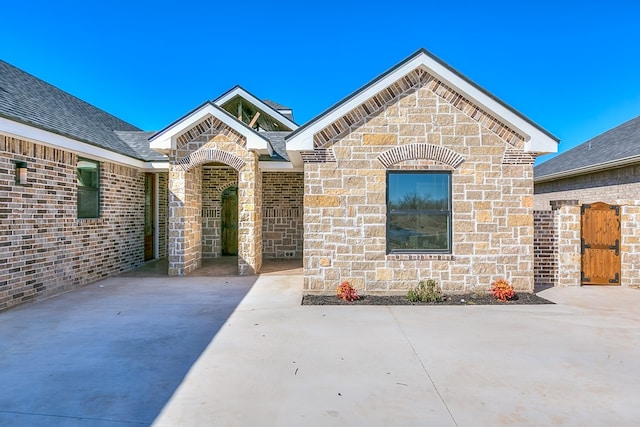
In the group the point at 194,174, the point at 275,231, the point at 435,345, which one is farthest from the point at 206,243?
the point at 435,345

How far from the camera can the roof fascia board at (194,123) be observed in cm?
934

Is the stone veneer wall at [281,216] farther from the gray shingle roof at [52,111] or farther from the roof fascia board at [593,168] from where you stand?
the roof fascia board at [593,168]

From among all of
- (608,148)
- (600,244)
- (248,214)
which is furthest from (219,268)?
(608,148)

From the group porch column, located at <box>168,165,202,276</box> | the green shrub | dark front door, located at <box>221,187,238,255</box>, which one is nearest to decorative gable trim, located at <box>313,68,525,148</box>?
the green shrub

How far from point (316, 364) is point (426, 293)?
146 inches

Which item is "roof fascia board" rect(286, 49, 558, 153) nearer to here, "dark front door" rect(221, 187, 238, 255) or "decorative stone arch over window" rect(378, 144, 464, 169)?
"decorative stone arch over window" rect(378, 144, 464, 169)

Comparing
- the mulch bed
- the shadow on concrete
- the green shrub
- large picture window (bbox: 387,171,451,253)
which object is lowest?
the mulch bed

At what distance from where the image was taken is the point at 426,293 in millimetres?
7156

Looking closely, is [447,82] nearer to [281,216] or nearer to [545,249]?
[545,249]

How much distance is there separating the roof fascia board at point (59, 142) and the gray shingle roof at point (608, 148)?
14185mm

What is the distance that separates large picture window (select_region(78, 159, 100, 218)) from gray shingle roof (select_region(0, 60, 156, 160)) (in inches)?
26.3

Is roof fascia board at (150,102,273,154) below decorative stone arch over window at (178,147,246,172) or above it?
above

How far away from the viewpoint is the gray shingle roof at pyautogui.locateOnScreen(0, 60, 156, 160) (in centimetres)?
718

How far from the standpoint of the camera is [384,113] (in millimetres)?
7547
